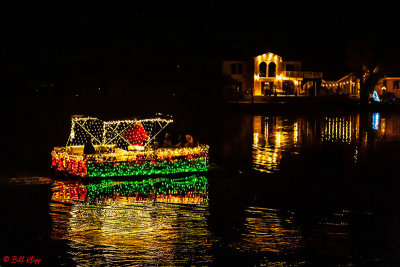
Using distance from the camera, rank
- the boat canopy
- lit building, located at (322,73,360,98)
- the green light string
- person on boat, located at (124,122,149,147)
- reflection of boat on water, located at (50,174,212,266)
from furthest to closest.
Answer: lit building, located at (322,73,360,98), person on boat, located at (124,122,149,147), the boat canopy, the green light string, reflection of boat on water, located at (50,174,212,266)

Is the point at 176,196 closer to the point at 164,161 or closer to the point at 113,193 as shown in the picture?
the point at 113,193

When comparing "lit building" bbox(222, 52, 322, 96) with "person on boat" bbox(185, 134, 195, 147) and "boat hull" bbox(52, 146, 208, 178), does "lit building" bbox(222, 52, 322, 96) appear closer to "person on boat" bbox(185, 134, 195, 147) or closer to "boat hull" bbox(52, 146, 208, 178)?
"person on boat" bbox(185, 134, 195, 147)

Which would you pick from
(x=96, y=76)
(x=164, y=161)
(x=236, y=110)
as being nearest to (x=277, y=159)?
(x=164, y=161)

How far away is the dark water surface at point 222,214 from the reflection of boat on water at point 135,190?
0.03m

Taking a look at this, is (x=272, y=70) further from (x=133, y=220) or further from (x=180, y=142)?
(x=133, y=220)

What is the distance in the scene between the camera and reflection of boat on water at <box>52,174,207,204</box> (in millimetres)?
12773

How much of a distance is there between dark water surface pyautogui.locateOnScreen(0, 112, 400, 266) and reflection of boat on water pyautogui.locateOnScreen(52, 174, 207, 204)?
0.03 meters

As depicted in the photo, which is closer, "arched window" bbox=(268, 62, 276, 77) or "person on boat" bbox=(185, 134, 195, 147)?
"person on boat" bbox=(185, 134, 195, 147)

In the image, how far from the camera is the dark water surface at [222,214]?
29.1 ft

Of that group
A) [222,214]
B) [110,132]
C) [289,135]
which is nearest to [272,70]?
[289,135]

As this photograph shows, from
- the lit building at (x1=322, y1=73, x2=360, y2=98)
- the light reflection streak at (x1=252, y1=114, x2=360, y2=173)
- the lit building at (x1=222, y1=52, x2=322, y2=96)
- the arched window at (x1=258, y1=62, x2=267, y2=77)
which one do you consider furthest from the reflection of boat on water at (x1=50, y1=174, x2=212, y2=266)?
the lit building at (x1=322, y1=73, x2=360, y2=98)

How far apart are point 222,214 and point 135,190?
3333 millimetres

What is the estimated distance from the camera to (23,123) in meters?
32.0

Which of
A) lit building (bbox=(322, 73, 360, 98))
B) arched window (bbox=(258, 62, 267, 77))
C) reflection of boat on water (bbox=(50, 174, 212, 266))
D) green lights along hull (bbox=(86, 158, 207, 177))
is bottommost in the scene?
reflection of boat on water (bbox=(50, 174, 212, 266))
